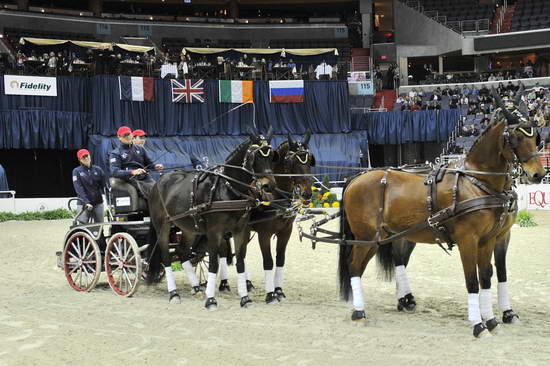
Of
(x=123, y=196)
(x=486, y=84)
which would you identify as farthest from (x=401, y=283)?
(x=486, y=84)

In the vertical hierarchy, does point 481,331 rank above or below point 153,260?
below

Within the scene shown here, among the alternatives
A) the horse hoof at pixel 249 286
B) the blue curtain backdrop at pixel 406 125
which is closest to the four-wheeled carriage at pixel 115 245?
the horse hoof at pixel 249 286

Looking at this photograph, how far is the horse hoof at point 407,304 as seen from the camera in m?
6.93

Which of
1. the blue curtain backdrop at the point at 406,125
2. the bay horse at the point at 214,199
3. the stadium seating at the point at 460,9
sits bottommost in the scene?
the bay horse at the point at 214,199

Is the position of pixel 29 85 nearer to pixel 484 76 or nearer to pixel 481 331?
pixel 484 76

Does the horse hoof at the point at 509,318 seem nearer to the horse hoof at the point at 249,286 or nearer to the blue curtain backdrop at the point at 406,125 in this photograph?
the horse hoof at the point at 249,286

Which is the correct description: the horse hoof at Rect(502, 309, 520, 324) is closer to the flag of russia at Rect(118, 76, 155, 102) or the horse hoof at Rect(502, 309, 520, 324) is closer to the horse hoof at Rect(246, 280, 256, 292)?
the horse hoof at Rect(246, 280, 256, 292)

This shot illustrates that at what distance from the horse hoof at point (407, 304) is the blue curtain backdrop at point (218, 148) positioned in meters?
17.9

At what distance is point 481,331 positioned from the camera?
5.59 meters

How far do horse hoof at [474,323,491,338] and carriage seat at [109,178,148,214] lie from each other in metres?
4.61

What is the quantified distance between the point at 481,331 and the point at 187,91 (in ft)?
72.8

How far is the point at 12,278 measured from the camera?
9664 millimetres

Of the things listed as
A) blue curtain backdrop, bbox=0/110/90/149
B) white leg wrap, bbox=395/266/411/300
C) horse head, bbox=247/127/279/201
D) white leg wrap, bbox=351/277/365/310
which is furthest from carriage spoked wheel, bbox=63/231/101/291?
blue curtain backdrop, bbox=0/110/90/149

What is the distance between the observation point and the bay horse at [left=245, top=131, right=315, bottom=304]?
7262 millimetres
